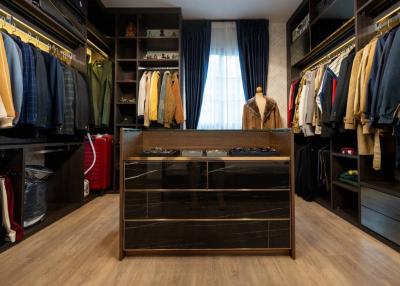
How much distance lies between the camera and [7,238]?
1848 millimetres

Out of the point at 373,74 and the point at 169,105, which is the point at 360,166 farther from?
the point at 169,105

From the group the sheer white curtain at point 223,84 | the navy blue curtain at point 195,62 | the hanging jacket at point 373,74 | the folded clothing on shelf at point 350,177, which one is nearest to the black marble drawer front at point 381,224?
the folded clothing on shelf at point 350,177

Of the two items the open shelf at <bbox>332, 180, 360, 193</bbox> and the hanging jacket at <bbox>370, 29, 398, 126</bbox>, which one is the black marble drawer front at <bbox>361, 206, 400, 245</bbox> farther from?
the hanging jacket at <bbox>370, 29, 398, 126</bbox>

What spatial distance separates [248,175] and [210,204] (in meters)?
0.33

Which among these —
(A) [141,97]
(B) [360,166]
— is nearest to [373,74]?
(B) [360,166]

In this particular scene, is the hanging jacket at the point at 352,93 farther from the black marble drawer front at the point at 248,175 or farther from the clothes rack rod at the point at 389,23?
the black marble drawer front at the point at 248,175

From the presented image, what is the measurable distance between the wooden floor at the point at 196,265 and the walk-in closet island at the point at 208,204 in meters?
0.10

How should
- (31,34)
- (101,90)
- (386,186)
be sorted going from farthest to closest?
(101,90) → (31,34) → (386,186)

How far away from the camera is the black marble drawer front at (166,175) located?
169 cm

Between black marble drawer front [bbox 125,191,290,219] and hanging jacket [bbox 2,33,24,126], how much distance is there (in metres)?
1.02

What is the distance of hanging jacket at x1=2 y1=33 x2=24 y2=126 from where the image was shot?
1754mm

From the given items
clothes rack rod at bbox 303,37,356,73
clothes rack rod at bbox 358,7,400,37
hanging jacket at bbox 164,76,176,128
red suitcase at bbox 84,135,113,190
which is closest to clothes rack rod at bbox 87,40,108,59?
hanging jacket at bbox 164,76,176,128

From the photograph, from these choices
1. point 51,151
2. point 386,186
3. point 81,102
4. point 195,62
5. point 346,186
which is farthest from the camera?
point 195,62

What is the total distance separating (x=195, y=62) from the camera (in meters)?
3.99
